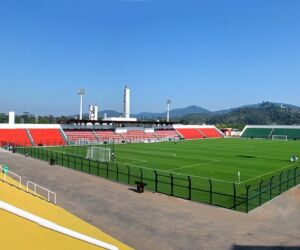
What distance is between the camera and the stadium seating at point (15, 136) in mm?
74562

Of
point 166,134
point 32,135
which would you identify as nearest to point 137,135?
point 166,134

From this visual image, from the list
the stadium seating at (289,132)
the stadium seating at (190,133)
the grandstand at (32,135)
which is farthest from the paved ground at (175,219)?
the stadium seating at (289,132)

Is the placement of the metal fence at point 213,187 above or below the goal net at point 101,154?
below

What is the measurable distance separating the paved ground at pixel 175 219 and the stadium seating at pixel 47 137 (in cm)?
4979

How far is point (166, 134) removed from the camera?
109 metres

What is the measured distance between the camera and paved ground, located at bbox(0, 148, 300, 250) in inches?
667

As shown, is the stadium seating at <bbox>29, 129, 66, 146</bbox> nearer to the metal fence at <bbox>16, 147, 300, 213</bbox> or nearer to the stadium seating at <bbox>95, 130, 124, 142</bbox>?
the stadium seating at <bbox>95, 130, 124, 142</bbox>

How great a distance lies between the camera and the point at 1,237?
11000 mm

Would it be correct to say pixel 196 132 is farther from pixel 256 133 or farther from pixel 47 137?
pixel 47 137

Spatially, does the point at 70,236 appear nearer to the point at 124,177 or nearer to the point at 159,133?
the point at 124,177

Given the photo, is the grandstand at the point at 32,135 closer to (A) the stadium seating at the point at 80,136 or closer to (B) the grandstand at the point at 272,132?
(A) the stadium seating at the point at 80,136

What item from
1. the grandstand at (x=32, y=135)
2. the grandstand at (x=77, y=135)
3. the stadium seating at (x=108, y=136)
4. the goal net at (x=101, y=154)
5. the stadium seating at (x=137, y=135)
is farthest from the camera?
the stadium seating at (x=137, y=135)

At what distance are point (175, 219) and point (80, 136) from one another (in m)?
69.7

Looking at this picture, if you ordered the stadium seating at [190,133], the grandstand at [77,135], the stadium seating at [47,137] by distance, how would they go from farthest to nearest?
the stadium seating at [190,133]
the stadium seating at [47,137]
the grandstand at [77,135]
